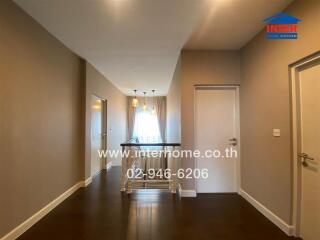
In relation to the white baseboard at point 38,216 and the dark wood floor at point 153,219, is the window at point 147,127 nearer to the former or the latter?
the white baseboard at point 38,216

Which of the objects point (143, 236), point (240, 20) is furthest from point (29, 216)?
point (240, 20)

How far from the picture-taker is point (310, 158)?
223 centimetres

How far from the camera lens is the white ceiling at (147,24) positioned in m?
2.37

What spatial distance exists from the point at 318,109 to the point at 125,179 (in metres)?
3.37

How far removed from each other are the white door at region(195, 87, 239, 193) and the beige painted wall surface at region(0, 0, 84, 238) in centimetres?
246

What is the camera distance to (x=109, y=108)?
6461 millimetres

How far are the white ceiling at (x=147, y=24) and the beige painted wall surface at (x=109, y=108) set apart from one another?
0.74m

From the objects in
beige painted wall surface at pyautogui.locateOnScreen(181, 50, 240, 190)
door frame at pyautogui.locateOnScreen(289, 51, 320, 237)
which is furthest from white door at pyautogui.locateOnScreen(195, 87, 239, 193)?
door frame at pyautogui.locateOnScreen(289, 51, 320, 237)

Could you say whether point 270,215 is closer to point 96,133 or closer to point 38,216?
point 38,216

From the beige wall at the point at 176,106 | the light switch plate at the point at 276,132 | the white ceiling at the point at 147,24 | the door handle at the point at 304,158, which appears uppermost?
the white ceiling at the point at 147,24

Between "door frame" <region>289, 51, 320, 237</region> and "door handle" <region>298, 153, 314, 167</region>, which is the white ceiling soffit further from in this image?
"door handle" <region>298, 153, 314, 167</region>

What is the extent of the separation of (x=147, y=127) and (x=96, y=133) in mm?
4460

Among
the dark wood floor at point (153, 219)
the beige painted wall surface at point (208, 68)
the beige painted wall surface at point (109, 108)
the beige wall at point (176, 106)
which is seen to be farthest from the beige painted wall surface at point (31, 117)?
the beige painted wall surface at point (208, 68)

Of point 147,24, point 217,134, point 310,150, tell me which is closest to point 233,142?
point 217,134
